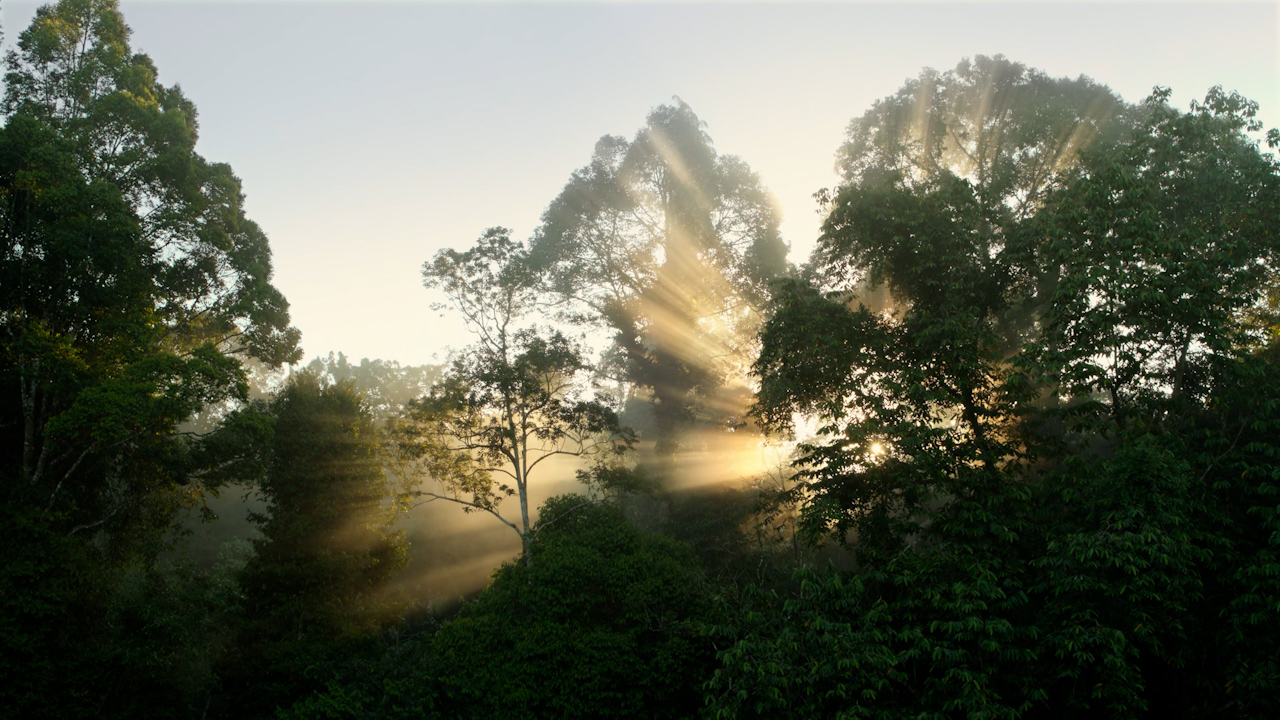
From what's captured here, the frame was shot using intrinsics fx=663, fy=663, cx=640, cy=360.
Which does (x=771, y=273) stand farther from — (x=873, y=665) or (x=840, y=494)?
(x=873, y=665)

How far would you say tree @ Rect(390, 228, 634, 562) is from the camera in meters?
20.3

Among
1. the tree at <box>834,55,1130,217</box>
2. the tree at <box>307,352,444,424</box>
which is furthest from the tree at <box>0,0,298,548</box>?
the tree at <box>307,352,444,424</box>

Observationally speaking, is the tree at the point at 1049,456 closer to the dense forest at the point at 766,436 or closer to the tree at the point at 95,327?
the dense forest at the point at 766,436

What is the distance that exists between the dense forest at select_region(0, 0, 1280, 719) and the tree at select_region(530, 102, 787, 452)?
4936mm

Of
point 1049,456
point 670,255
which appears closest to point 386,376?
point 670,255

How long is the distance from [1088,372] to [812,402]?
5.02 meters

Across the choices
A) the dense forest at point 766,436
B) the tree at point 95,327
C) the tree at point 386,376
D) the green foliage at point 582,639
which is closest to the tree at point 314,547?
the dense forest at point 766,436

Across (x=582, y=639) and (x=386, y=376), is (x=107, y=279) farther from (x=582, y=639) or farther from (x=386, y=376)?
(x=386, y=376)

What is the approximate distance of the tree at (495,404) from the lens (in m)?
20.3

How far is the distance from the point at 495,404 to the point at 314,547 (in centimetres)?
649

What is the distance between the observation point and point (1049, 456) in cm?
1284

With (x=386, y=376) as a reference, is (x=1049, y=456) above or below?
below

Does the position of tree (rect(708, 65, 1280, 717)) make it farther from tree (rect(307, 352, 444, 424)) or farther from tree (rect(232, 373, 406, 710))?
tree (rect(307, 352, 444, 424))

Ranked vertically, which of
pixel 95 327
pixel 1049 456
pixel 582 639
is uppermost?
pixel 95 327
